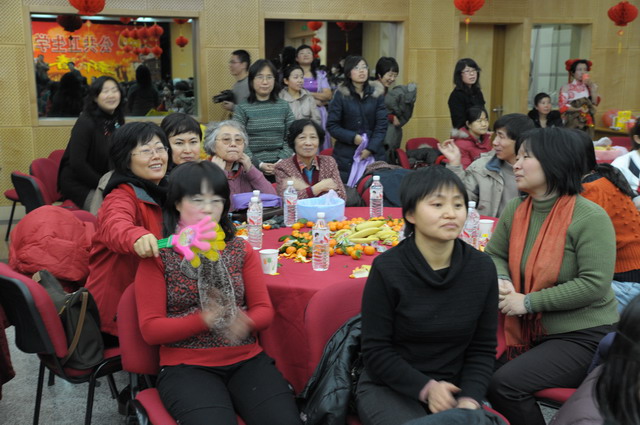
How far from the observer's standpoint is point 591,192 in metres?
2.76

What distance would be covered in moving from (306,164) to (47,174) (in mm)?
2408

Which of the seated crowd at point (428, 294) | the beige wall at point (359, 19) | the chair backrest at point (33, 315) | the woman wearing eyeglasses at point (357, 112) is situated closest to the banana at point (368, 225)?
the seated crowd at point (428, 294)

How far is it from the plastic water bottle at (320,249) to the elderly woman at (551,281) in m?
0.70

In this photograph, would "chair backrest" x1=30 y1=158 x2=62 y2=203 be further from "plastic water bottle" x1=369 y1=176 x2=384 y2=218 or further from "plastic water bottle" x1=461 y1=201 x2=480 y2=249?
"plastic water bottle" x1=461 y1=201 x2=480 y2=249

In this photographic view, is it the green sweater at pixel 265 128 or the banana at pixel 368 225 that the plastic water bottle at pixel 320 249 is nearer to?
the banana at pixel 368 225

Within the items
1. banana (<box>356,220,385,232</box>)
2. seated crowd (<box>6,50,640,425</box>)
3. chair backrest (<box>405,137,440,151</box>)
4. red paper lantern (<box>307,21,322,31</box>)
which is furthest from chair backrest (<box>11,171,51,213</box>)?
red paper lantern (<box>307,21,322,31</box>)

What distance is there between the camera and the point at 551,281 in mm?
2430

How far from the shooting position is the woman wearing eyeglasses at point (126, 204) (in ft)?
8.73

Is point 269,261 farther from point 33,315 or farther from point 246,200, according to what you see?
point 246,200

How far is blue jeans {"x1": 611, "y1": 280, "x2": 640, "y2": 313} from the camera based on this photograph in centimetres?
265

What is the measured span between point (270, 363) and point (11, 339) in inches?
102

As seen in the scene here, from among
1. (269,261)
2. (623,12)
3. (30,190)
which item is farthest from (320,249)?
(623,12)

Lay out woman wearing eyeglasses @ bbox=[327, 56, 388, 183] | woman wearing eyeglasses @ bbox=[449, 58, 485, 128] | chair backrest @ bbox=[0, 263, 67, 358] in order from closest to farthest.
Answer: chair backrest @ bbox=[0, 263, 67, 358] < woman wearing eyeglasses @ bbox=[327, 56, 388, 183] < woman wearing eyeglasses @ bbox=[449, 58, 485, 128]

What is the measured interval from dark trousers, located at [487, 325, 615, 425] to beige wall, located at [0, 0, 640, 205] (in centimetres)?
616
